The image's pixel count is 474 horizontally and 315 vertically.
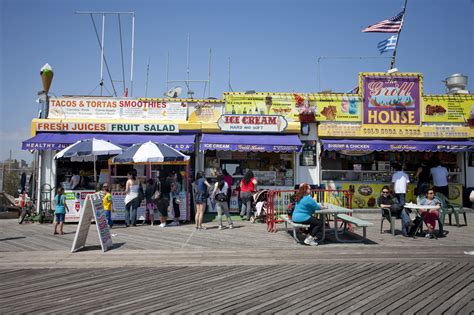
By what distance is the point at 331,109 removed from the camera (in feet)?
46.5

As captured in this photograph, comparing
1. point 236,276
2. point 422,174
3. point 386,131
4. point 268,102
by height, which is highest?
point 268,102

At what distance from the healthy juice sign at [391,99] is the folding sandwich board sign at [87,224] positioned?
10.6 m

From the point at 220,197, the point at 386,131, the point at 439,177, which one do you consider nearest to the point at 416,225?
the point at 439,177

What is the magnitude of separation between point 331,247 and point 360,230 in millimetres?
2813

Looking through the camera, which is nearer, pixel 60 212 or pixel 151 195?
pixel 60 212

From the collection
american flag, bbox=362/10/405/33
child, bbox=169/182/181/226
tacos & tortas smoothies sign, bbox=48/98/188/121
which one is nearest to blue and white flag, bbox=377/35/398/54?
american flag, bbox=362/10/405/33

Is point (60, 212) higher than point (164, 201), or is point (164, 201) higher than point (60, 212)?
point (164, 201)

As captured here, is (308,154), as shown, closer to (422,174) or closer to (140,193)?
(422,174)

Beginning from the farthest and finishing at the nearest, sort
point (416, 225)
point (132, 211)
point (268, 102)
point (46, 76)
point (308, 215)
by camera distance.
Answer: point (268, 102)
point (46, 76)
point (132, 211)
point (416, 225)
point (308, 215)

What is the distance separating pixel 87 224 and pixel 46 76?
25.8ft

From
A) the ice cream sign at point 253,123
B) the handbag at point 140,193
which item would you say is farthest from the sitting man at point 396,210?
the handbag at point 140,193

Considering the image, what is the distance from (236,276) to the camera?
19.2 feet

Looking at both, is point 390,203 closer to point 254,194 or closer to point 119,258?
point 254,194

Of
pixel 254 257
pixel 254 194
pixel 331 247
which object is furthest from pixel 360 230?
pixel 254 257
